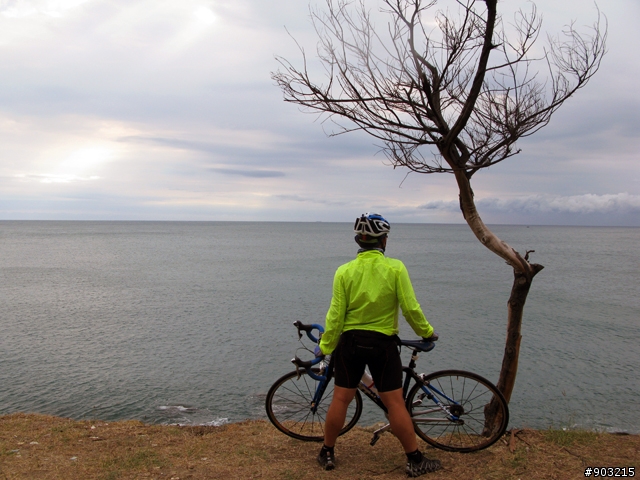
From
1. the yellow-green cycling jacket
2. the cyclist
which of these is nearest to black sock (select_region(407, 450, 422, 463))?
the cyclist

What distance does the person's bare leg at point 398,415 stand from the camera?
4.70m

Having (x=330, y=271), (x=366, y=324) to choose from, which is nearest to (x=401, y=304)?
(x=366, y=324)

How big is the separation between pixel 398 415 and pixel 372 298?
112 cm

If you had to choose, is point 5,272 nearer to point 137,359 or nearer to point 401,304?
point 137,359

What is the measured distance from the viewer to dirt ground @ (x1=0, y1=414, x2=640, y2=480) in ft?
16.6

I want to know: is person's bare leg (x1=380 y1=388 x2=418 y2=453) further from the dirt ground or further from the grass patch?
the grass patch

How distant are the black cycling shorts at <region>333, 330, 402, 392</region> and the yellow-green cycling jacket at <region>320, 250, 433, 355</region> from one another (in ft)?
0.24

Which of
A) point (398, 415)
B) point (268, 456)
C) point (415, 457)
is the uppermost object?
point (398, 415)

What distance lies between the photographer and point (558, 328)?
21547mm

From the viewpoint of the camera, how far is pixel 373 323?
4.64m

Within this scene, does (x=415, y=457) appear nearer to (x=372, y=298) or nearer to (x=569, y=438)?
(x=372, y=298)

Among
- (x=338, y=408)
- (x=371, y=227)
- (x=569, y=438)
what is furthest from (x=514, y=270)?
(x=338, y=408)

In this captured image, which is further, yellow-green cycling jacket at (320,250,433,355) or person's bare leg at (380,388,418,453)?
person's bare leg at (380,388,418,453)

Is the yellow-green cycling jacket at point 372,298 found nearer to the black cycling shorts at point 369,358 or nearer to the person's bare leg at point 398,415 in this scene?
the black cycling shorts at point 369,358
